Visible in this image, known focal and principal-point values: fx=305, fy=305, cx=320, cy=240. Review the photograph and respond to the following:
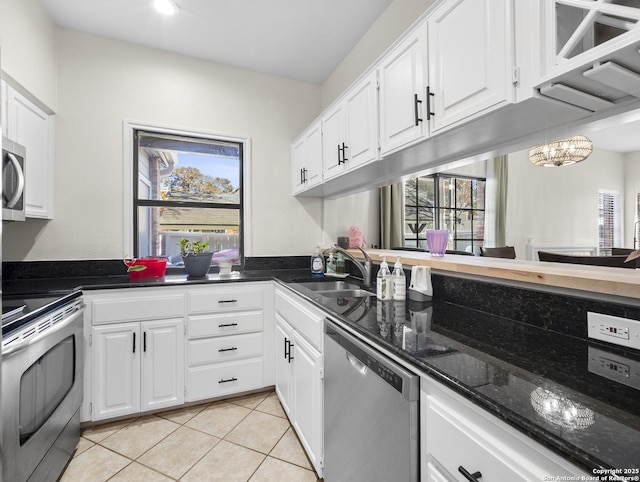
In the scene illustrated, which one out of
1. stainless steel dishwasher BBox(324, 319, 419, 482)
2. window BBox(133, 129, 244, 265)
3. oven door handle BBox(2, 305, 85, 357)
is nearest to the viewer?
stainless steel dishwasher BBox(324, 319, 419, 482)

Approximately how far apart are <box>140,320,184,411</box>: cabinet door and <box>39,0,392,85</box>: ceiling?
218 cm

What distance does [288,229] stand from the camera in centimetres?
303

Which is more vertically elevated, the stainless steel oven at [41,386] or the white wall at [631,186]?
the white wall at [631,186]

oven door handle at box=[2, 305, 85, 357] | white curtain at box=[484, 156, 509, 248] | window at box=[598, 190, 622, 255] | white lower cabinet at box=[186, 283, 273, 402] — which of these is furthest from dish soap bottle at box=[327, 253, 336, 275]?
window at box=[598, 190, 622, 255]

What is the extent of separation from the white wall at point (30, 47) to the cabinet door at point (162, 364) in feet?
5.61

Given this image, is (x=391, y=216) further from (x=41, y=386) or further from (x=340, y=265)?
(x=41, y=386)

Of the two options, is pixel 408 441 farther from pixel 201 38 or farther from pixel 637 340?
pixel 201 38

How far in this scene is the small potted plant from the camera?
2.41m

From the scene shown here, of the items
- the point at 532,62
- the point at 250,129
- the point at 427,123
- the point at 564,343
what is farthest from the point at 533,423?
the point at 250,129

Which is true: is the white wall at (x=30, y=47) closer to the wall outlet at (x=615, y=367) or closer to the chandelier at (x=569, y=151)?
the wall outlet at (x=615, y=367)

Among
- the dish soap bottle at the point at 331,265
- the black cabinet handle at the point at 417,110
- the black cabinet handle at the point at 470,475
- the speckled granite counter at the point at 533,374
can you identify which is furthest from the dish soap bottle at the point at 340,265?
the black cabinet handle at the point at 470,475

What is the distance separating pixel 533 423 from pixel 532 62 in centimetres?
97

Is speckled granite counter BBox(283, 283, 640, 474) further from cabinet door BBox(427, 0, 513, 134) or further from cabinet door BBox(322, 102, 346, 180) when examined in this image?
cabinet door BBox(322, 102, 346, 180)

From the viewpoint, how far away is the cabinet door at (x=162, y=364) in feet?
6.64
